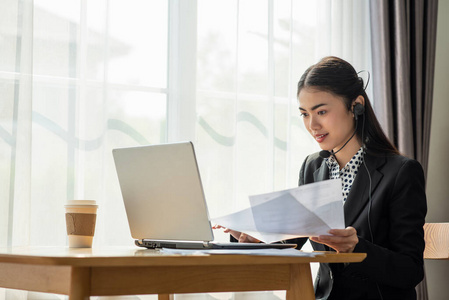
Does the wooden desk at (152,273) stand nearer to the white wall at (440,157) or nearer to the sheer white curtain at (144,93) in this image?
the sheer white curtain at (144,93)

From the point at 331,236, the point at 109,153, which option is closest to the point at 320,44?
the point at 109,153

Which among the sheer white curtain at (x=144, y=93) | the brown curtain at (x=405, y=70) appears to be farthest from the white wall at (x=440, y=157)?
the sheer white curtain at (x=144, y=93)

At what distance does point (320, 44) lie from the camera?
2795 mm

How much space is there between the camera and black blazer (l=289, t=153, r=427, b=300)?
1.44 meters

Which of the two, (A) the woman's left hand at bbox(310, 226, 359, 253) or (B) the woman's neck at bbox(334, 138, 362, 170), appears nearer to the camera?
(A) the woman's left hand at bbox(310, 226, 359, 253)

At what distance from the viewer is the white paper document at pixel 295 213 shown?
3.59 feet

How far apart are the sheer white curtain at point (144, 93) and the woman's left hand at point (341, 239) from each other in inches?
44.2

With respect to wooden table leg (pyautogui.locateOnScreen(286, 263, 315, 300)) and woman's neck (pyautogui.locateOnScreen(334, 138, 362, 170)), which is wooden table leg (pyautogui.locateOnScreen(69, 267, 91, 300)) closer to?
wooden table leg (pyautogui.locateOnScreen(286, 263, 315, 300))

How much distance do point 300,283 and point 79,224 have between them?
605mm

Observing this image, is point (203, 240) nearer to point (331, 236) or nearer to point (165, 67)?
point (331, 236)

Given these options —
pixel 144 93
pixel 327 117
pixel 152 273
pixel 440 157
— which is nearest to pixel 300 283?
pixel 152 273

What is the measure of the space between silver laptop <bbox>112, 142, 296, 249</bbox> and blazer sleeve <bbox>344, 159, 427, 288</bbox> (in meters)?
0.24

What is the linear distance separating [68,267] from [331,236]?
1.73ft

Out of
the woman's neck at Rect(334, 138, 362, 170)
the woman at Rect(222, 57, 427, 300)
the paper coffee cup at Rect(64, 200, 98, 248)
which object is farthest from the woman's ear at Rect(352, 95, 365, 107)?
the paper coffee cup at Rect(64, 200, 98, 248)
